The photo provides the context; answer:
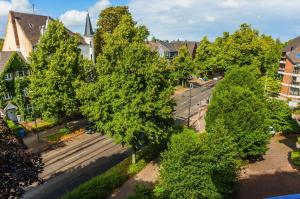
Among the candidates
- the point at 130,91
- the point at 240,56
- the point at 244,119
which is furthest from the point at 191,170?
the point at 240,56

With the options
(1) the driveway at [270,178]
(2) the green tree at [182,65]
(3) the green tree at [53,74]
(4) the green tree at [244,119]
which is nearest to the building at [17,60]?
(3) the green tree at [53,74]

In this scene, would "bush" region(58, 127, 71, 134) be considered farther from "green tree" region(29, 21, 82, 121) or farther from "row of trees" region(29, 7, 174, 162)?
"row of trees" region(29, 7, 174, 162)

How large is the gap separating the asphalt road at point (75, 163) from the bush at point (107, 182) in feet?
7.75

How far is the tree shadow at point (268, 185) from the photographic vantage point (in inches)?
1037

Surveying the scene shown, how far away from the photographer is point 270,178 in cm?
2955

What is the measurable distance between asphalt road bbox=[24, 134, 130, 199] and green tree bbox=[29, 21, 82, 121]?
19.0 feet

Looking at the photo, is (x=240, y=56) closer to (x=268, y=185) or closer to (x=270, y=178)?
(x=270, y=178)

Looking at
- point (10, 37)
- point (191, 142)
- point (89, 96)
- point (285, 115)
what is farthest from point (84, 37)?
point (191, 142)

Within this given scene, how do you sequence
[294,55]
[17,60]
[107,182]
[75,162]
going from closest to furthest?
1. [107,182]
2. [75,162]
3. [17,60]
4. [294,55]

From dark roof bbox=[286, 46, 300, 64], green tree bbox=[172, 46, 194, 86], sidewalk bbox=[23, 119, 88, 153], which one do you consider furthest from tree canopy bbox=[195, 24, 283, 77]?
sidewalk bbox=[23, 119, 88, 153]

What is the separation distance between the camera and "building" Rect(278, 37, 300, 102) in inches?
2506

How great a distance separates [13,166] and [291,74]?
2630 inches

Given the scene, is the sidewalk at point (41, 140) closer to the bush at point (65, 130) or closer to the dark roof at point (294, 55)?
the bush at point (65, 130)

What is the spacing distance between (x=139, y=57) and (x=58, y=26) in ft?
59.5
